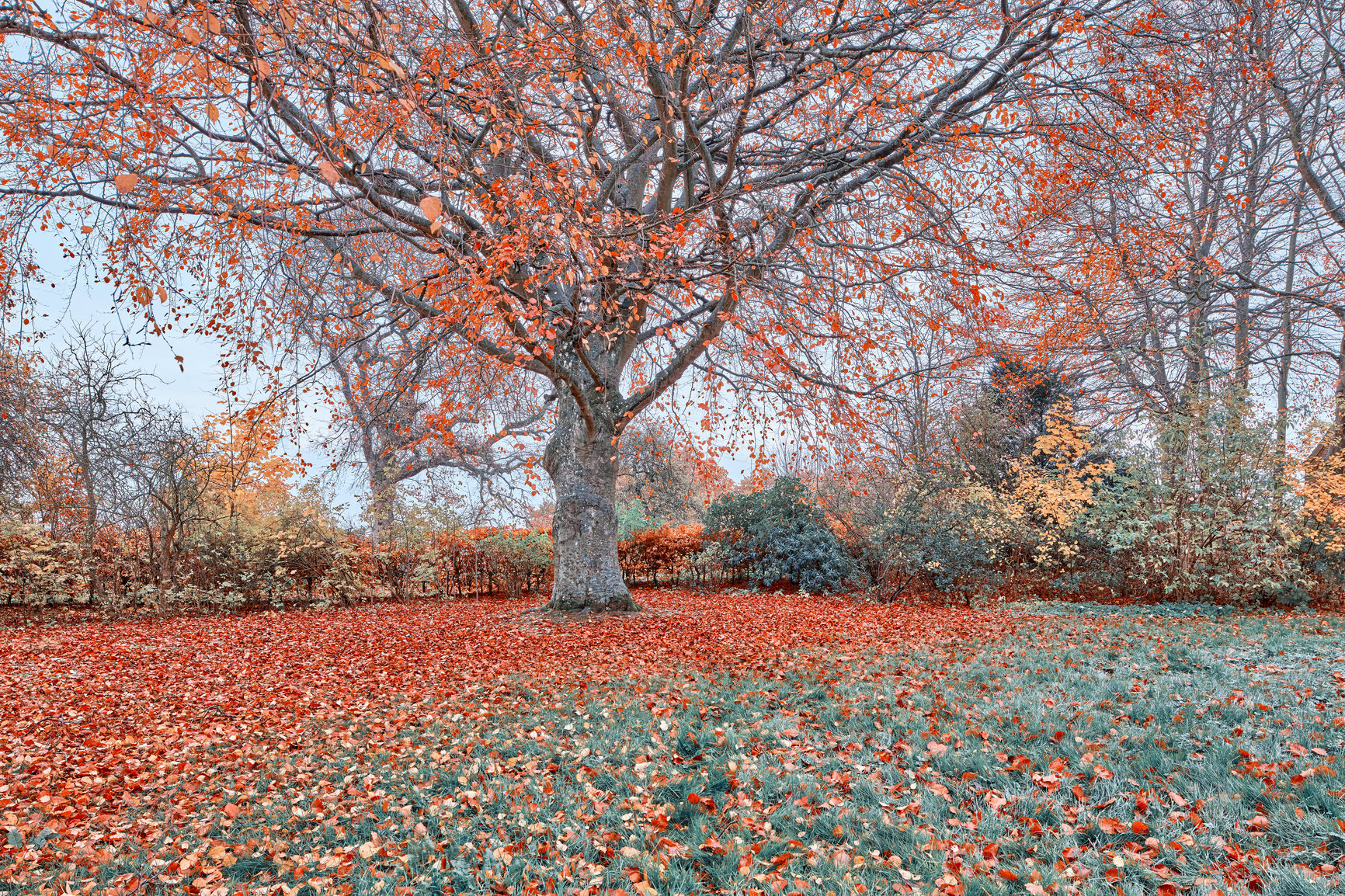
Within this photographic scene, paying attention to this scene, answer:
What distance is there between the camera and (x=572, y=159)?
19.4ft

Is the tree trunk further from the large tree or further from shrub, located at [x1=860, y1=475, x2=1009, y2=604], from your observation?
shrub, located at [x1=860, y1=475, x2=1009, y2=604]

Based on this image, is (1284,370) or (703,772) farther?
(1284,370)

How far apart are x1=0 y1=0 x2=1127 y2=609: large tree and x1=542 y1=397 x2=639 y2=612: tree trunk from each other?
4 cm

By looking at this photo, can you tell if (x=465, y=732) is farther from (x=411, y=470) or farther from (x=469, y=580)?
(x=469, y=580)

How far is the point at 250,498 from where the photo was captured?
1426 centimetres

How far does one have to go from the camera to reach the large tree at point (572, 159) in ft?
14.8

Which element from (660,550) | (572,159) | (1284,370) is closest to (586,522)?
(572,159)

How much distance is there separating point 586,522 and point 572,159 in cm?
454

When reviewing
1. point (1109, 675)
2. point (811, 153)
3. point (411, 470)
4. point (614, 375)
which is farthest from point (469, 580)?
point (1109, 675)

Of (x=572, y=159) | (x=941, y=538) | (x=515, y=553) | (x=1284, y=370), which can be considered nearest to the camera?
(x=572, y=159)

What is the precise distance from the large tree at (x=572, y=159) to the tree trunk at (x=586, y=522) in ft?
0.12

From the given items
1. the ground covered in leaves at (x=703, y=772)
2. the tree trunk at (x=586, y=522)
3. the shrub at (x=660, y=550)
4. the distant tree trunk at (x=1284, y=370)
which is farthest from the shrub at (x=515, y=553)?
the distant tree trunk at (x=1284, y=370)

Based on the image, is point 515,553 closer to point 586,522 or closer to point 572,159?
point 586,522

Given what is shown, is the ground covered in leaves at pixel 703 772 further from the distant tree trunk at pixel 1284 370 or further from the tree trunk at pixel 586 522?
the distant tree trunk at pixel 1284 370
